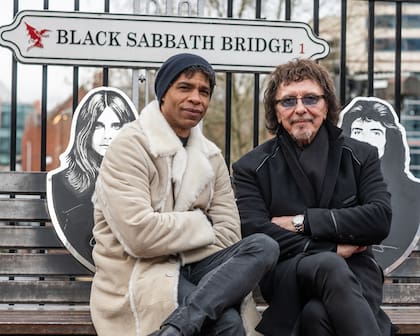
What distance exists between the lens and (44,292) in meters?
3.96

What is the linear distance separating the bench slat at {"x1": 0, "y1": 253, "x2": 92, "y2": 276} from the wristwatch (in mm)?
1079

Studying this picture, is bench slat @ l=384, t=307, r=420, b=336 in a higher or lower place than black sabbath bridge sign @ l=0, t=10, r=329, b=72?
lower

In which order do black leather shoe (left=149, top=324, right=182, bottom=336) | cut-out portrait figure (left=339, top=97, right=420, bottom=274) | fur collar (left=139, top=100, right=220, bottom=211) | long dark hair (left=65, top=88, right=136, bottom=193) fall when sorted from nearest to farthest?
black leather shoe (left=149, top=324, right=182, bottom=336) → fur collar (left=139, top=100, right=220, bottom=211) → long dark hair (left=65, top=88, right=136, bottom=193) → cut-out portrait figure (left=339, top=97, right=420, bottom=274)

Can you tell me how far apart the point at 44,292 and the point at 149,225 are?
0.99 metres

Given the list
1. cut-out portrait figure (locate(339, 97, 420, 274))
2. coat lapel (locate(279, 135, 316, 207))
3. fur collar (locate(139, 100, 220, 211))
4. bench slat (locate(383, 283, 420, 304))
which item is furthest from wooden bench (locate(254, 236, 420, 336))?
fur collar (locate(139, 100, 220, 211))

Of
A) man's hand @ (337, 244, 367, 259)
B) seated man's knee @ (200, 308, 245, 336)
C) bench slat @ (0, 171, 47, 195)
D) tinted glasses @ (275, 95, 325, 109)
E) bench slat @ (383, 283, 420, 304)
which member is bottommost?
bench slat @ (383, 283, 420, 304)

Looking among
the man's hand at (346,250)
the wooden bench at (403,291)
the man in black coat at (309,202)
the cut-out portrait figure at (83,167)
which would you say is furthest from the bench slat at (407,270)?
the cut-out portrait figure at (83,167)

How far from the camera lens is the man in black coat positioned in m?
3.28

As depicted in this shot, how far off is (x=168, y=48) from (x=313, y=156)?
1.12 m

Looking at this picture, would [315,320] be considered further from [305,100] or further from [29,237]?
[29,237]

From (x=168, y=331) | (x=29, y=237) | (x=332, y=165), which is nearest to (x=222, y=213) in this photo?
(x=332, y=165)

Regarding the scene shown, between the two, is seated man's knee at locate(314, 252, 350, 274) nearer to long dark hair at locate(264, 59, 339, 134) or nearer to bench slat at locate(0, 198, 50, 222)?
long dark hair at locate(264, 59, 339, 134)

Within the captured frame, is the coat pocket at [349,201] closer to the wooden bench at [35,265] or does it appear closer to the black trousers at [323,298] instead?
the black trousers at [323,298]

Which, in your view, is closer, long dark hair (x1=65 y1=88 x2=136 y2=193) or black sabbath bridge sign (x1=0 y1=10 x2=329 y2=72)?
long dark hair (x1=65 y1=88 x2=136 y2=193)
